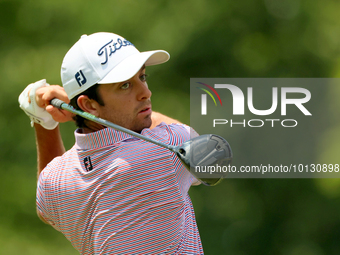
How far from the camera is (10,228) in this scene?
3551mm

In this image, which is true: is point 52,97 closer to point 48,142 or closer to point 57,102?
point 57,102

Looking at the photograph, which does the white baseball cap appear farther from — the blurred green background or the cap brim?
the blurred green background

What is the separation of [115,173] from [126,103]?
0.23m

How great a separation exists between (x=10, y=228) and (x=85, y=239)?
2.49m

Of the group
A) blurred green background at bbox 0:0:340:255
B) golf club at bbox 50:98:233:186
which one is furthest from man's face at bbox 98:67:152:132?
blurred green background at bbox 0:0:340:255

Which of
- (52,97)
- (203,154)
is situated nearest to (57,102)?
(52,97)

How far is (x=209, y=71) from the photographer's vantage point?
335cm

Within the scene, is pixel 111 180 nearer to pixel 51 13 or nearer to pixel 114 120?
pixel 114 120

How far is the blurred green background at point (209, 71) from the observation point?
10.9ft

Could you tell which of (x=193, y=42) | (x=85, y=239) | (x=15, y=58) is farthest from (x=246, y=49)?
(x=85, y=239)

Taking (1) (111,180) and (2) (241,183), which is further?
(2) (241,183)

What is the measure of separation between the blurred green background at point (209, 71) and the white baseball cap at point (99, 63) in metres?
1.91

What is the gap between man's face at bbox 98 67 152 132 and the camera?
1332mm

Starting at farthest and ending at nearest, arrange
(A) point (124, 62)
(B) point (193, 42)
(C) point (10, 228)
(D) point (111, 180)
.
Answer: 1. (C) point (10, 228)
2. (B) point (193, 42)
3. (A) point (124, 62)
4. (D) point (111, 180)
